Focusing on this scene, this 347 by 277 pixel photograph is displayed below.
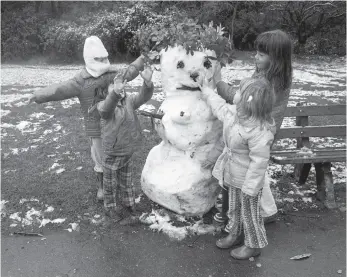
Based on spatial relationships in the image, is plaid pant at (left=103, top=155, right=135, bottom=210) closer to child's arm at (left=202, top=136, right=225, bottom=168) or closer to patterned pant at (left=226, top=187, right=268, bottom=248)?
child's arm at (left=202, top=136, right=225, bottom=168)

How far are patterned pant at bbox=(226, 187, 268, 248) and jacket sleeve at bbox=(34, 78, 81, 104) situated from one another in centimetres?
172

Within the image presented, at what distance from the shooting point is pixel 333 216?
Answer: 3.92 meters

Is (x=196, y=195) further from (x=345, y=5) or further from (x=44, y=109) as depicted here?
(x=345, y=5)

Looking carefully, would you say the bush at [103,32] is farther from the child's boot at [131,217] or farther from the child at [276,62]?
the child at [276,62]

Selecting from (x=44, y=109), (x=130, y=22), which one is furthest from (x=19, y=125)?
(x=130, y=22)

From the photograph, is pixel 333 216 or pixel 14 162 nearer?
pixel 333 216

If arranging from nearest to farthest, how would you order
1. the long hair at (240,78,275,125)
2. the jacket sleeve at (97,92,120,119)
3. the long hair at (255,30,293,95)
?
the long hair at (240,78,275,125), the long hair at (255,30,293,95), the jacket sleeve at (97,92,120,119)

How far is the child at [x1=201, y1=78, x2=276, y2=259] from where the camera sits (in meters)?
2.85

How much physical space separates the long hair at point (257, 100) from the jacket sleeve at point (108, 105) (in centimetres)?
101

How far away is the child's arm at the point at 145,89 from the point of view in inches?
131

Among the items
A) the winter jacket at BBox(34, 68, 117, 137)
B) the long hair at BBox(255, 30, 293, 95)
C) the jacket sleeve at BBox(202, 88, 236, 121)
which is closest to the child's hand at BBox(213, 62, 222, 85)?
the jacket sleeve at BBox(202, 88, 236, 121)

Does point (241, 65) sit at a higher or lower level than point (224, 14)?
lower

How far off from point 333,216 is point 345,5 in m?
11.9

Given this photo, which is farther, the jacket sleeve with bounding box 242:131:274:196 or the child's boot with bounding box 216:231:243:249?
the child's boot with bounding box 216:231:243:249
